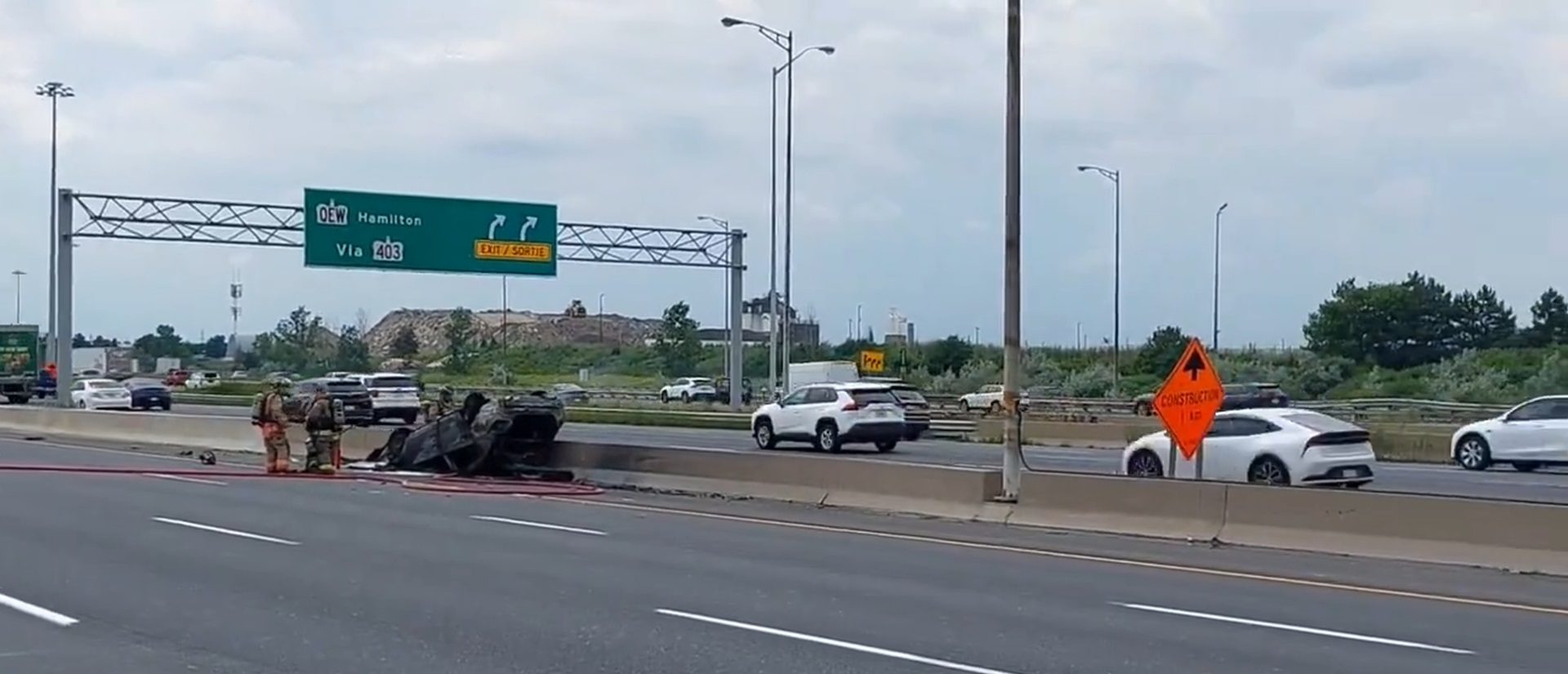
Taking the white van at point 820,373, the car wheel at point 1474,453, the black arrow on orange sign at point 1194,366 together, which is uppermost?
the black arrow on orange sign at point 1194,366

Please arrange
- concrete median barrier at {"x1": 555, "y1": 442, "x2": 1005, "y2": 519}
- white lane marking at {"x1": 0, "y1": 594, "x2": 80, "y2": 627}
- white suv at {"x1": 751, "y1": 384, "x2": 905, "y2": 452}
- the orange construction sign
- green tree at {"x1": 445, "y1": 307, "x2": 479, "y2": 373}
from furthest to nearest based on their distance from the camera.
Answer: green tree at {"x1": 445, "y1": 307, "x2": 479, "y2": 373}
white suv at {"x1": 751, "y1": 384, "x2": 905, "y2": 452}
concrete median barrier at {"x1": 555, "y1": 442, "x2": 1005, "y2": 519}
the orange construction sign
white lane marking at {"x1": 0, "y1": 594, "x2": 80, "y2": 627}

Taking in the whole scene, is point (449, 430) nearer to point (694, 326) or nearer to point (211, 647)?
point (211, 647)

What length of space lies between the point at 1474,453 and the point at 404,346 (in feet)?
397

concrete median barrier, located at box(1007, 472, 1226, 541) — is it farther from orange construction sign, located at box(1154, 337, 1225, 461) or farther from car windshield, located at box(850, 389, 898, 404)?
car windshield, located at box(850, 389, 898, 404)

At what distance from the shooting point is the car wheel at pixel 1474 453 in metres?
35.6

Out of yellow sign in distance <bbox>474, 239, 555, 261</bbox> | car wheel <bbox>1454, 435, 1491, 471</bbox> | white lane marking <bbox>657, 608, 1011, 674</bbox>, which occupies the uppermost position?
yellow sign in distance <bbox>474, 239, 555, 261</bbox>

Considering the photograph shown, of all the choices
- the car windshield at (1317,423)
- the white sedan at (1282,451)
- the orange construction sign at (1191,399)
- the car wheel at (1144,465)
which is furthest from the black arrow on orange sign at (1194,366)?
the car wheel at (1144,465)

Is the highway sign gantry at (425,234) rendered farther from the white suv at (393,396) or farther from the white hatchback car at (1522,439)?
the white hatchback car at (1522,439)

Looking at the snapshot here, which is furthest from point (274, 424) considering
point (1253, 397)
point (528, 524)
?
point (1253, 397)

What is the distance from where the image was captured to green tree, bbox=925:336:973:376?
110312mm

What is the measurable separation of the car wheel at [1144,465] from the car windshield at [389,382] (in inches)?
1207

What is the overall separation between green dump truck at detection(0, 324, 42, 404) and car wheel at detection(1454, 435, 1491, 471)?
204 ft

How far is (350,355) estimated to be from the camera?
Answer: 433ft

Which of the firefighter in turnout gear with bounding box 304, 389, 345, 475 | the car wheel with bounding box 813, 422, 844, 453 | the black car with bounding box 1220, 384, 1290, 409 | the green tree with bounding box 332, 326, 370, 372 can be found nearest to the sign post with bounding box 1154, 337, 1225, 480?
the firefighter in turnout gear with bounding box 304, 389, 345, 475
